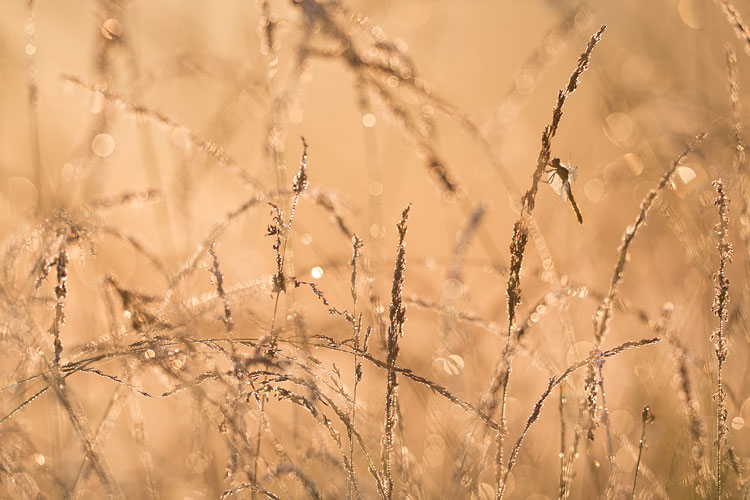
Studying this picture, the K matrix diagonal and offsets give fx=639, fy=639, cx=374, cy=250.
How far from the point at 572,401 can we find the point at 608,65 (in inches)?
49.4

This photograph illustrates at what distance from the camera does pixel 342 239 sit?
7.27 ft

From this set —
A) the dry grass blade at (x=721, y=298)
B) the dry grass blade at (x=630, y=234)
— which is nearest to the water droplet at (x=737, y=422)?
the dry grass blade at (x=721, y=298)

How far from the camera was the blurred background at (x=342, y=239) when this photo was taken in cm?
153

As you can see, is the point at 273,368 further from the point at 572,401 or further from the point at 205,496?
the point at 572,401

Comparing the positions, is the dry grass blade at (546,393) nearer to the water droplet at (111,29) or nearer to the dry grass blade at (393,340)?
the dry grass blade at (393,340)

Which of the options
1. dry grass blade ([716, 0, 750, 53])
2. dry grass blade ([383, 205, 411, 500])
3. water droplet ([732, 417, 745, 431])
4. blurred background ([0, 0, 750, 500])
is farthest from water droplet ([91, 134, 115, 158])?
water droplet ([732, 417, 745, 431])

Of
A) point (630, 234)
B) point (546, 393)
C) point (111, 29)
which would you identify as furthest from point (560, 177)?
point (111, 29)

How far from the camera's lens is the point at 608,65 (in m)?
2.41

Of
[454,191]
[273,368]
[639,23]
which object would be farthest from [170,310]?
A: [639,23]

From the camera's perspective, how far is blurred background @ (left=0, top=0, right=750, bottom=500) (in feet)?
5.03

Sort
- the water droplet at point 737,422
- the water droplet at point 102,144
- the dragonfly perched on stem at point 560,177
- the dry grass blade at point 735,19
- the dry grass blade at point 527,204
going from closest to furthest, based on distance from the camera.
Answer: the dry grass blade at point 527,204
the dry grass blade at point 735,19
the dragonfly perched on stem at point 560,177
the water droplet at point 737,422
the water droplet at point 102,144

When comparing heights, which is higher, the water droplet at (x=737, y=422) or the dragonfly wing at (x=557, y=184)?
the dragonfly wing at (x=557, y=184)

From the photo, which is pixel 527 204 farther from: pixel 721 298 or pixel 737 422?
pixel 737 422

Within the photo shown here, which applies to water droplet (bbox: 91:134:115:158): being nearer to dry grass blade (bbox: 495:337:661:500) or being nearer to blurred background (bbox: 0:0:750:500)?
blurred background (bbox: 0:0:750:500)
